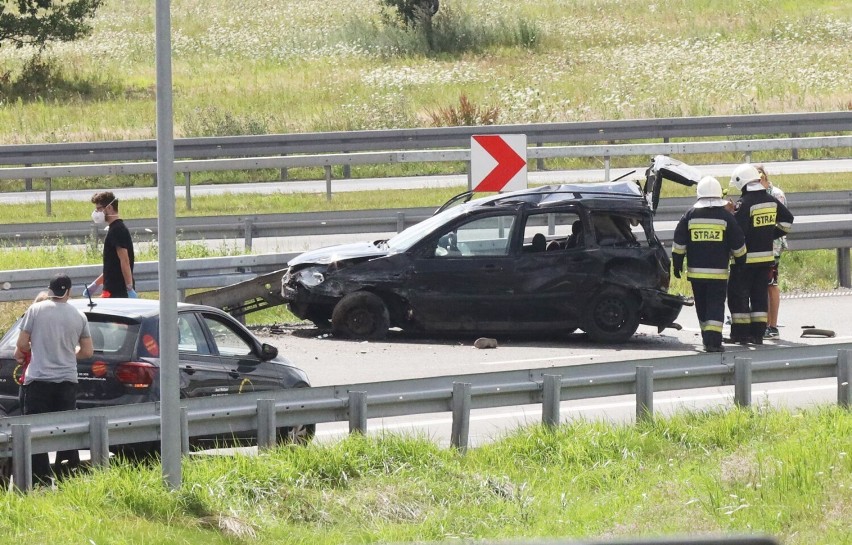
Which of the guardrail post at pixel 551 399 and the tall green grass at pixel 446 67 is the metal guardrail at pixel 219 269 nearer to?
the guardrail post at pixel 551 399

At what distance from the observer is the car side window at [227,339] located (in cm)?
1068

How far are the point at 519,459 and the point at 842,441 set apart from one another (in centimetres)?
203

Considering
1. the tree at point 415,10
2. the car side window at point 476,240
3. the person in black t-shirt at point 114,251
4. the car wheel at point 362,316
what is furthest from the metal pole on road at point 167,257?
the tree at point 415,10

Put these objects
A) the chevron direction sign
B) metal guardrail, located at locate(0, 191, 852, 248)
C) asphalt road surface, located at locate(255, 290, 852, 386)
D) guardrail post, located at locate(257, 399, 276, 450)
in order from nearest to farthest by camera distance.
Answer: guardrail post, located at locate(257, 399, 276, 450) → asphalt road surface, located at locate(255, 290, 852, 386) → the chevron direction sign → metal guardrail, located at locate(0, 191, 852, 248)

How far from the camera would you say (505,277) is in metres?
14.7

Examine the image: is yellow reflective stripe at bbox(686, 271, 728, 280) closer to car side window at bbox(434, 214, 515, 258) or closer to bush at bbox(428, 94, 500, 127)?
car side window at bbox(434, 214, 515, 258)

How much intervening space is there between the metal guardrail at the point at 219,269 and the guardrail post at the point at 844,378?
6.54m

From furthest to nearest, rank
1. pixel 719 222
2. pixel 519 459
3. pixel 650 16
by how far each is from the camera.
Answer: pixel 650 16, pixel 719 222, pixel 519 459

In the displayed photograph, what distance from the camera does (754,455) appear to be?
8891 mm

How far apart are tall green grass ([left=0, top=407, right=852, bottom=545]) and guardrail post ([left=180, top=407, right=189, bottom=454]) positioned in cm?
11

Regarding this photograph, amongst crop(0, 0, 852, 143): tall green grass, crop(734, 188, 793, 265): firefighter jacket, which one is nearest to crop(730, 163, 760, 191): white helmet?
crop(734, 188, 793, 265): firefighter jacket

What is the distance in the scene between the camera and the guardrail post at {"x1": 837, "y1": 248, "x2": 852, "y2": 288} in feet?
59.7

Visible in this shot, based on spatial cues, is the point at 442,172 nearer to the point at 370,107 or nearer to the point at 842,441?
the point at 370,107

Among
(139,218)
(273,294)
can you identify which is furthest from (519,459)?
(139,218)
